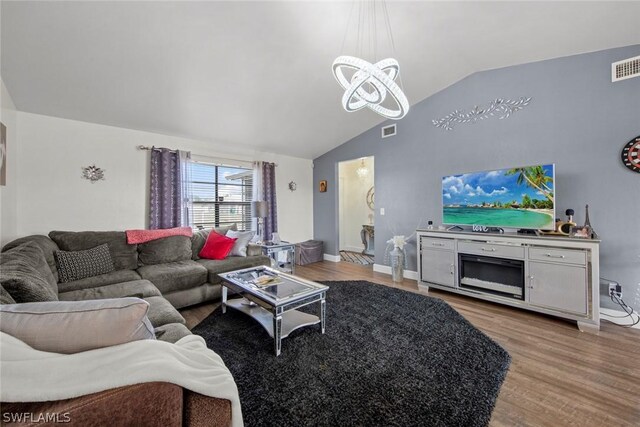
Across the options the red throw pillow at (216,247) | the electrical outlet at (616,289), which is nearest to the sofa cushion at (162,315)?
the red throw pillow at (216,247)

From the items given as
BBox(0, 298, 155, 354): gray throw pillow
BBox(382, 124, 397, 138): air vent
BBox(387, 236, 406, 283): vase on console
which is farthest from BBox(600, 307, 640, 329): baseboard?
BBox(0, 298, 155, 354): gray throw pillow

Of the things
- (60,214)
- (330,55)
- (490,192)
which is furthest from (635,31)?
(60,214)

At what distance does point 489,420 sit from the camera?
1441 millimetres

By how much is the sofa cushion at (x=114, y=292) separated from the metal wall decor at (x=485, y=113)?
169 inches

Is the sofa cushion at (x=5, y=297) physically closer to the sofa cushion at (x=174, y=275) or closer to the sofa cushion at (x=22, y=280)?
the sofa cushion at (x=22, y=280)

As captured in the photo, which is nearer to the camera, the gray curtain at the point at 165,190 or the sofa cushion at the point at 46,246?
the sofa cushion at the point at 46,246

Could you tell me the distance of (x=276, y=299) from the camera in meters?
2.07

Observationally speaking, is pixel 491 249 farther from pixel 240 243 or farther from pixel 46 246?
pixel 46 246

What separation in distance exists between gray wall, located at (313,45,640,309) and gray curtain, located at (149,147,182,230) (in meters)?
3.20

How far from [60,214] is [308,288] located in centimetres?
331

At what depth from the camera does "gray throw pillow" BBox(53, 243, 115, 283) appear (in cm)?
259

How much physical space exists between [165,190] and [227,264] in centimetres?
158

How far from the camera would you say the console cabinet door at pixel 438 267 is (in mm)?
3365

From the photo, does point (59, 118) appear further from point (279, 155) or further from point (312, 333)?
point (312, 333)
